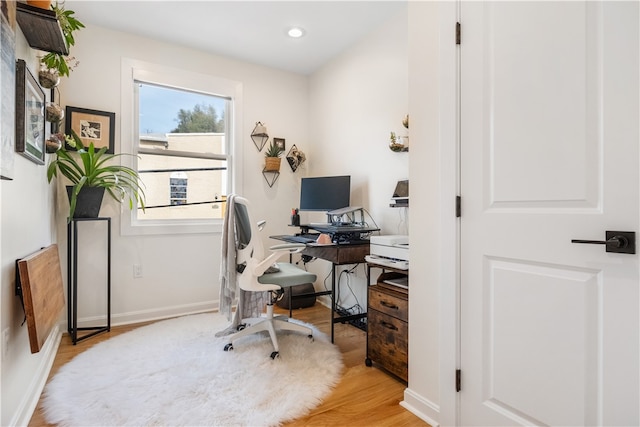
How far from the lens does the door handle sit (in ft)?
3.25

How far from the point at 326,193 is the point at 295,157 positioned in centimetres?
88

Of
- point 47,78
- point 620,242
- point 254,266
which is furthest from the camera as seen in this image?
point 254,266

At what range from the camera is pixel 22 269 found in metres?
1.43

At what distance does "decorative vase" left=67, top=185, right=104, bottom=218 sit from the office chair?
1.14 metres

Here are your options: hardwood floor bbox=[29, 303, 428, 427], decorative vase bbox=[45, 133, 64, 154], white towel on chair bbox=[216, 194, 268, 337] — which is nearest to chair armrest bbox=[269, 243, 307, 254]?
white towel on chair bbox=[216, 194, 268, 337]

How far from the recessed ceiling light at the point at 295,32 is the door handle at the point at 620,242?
2.75 m

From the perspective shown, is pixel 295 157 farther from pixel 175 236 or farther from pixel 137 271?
pixel 137 271

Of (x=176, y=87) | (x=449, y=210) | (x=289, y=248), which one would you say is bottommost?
(x=289, y=248)

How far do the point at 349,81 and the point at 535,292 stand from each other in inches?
103

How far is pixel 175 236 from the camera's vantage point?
3213mm

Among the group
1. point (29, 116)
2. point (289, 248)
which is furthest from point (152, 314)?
point (29, 116)

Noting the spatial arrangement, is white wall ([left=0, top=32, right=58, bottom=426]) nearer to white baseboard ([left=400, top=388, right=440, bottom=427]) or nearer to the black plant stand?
the black plant stand

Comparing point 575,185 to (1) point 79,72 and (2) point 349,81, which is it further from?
(1) point 79,72

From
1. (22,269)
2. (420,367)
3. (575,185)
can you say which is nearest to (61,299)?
(22,269)
